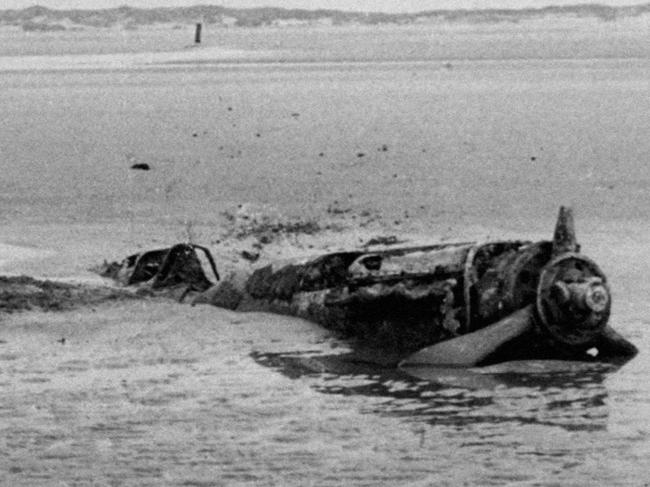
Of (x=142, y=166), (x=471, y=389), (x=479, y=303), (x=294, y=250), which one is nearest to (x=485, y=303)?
(x=479, y=303)

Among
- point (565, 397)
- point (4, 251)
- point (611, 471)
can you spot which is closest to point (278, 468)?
point (611, 471)

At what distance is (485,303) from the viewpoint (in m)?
11.6

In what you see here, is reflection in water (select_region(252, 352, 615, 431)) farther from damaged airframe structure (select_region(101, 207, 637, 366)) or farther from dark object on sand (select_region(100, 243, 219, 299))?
dark object on sand (select_region(100, 243, 219, 299))

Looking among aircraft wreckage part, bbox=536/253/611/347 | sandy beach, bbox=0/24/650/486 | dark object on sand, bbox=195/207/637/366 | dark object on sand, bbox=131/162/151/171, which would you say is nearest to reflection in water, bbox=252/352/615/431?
sandy beach, bbox=0/24/650/486

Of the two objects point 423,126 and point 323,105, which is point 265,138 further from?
point 323,105

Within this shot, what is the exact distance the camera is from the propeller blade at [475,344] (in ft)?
37.3

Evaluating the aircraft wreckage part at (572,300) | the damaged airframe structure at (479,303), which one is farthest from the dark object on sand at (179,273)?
the aircraft wreckage part at (572,300)

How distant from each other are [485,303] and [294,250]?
267 inches

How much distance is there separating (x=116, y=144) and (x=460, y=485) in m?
24.4

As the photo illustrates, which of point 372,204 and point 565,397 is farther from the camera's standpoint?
point 372,204

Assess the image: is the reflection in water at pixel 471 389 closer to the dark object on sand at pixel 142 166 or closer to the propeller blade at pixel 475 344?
the propeller blade at pixel 475 344

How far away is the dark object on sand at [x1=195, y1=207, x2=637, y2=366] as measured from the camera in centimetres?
1138

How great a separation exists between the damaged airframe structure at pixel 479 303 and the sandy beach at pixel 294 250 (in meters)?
0.26

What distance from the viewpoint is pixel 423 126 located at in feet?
115
